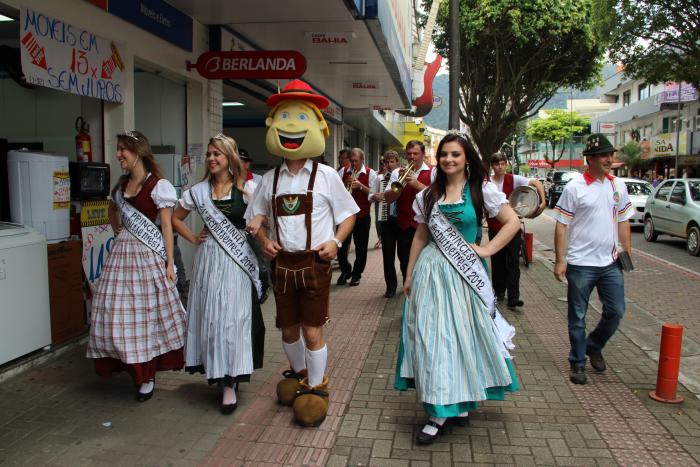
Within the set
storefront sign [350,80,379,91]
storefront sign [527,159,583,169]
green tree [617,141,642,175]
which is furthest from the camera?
storefront sign [527,159,583,169]

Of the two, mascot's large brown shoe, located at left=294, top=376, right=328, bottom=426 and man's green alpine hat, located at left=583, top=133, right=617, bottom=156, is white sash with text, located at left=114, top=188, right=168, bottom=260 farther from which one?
man's green alpine hat, located at left=583, top=133, right=617, bottom=156

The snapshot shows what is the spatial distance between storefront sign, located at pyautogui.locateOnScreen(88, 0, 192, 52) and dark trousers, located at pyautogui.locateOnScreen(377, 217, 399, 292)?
3229mm

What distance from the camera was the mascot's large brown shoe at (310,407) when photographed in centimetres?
381

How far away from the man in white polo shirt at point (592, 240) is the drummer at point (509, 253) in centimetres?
227

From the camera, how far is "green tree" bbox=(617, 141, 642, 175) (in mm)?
42609

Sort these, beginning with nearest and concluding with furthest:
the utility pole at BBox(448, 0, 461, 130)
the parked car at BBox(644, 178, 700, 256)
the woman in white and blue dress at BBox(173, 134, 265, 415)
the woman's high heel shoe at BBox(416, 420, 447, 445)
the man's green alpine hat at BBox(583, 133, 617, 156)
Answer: the woman's high heel shoe at BBox(416, 420, 447, 445), the woman in white and blue dress at BBox(173, 134, 265, 415), the man's green alpine hat at BBox(583, 133, 617, 156), the utility pole at BBox(448, 0, 461, 130), the parked car at BBox(644, 178, 700, 256)

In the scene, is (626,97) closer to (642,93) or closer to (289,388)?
(642,93)

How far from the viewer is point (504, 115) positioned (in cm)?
2492

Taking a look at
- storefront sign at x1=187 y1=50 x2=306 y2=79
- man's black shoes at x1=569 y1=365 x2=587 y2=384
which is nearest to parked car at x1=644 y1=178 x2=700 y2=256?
man's black shoes at x1=569 y1=365 x2=587 y2=384

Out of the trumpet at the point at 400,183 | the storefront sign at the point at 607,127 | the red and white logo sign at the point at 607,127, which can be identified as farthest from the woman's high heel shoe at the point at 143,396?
the red and white logo sign at the point at 607,127

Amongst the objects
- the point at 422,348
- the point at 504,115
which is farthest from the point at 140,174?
the point at 504,115

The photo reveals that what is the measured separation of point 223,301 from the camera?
3.94m

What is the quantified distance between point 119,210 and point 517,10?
19576mm

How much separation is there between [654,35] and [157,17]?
15.1 meters
